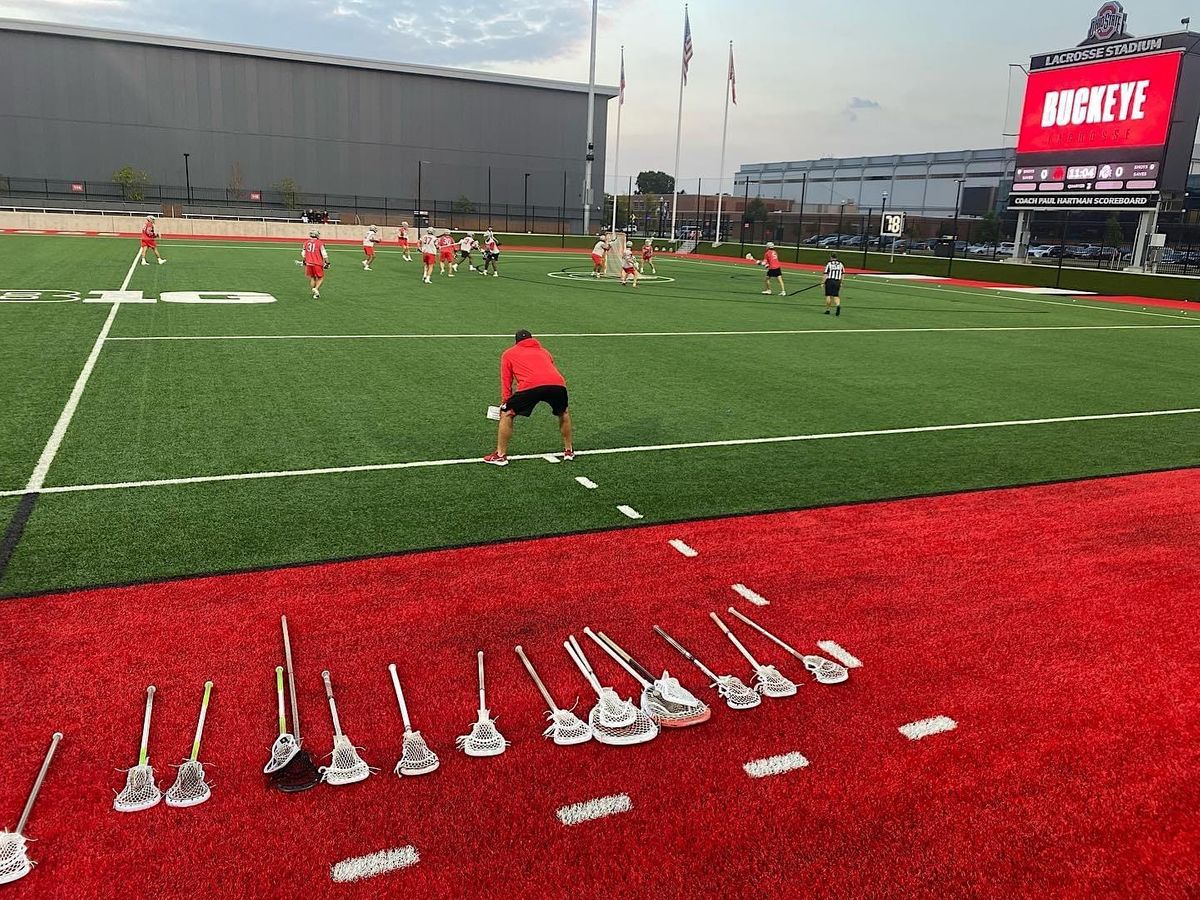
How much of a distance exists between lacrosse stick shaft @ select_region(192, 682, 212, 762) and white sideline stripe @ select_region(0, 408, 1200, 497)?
4.09 m

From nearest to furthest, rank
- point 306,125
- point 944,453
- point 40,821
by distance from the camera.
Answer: point 40,821 → point 944,453 → point 306,125

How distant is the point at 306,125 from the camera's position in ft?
259

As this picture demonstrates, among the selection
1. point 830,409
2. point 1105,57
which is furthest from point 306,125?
point 830,409

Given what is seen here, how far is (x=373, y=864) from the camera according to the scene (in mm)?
3908

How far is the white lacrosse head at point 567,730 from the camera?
15.7 ft

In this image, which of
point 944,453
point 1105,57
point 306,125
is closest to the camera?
point 944,453

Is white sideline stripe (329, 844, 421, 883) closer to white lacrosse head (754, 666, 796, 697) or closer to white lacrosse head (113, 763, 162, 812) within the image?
white lacrosse head (113, 763, 162, 812)

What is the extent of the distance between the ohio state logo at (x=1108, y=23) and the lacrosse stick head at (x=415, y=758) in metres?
51.7

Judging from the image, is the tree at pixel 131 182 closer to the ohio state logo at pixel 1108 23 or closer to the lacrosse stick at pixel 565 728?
the ohio state logo at pixel 1108 23

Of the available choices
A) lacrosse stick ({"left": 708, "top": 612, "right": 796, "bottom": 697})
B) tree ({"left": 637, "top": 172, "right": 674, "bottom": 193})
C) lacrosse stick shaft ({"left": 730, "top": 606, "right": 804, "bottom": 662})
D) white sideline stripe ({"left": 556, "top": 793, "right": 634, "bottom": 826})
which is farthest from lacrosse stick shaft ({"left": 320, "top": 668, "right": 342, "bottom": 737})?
tree ({"left": 637, "top": 172, "right": 674, "bottom": 193})

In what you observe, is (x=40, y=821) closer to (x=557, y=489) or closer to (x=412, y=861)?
(x=412, y=861)

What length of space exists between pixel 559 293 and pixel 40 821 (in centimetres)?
2514

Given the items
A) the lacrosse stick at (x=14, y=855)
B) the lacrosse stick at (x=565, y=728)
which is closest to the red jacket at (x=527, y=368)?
the lacrosse stick at (x=565, y=728)

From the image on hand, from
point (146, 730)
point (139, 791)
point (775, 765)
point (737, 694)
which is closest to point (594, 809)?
point (775, 765)
